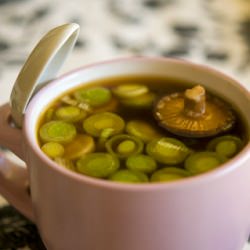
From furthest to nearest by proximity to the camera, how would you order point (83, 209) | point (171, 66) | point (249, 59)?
point (249, 59), point (171, 66), point (83, 209)

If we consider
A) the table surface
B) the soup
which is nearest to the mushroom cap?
the soup

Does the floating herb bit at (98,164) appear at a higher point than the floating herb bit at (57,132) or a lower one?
higher

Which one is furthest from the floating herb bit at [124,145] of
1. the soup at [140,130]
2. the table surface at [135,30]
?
the table surface at [135,30]

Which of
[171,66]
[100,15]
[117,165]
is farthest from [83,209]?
[100,15]

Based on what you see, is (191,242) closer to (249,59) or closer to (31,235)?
(31,235)

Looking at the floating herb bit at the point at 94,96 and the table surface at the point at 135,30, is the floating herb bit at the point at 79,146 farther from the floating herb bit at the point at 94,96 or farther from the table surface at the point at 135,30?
the table surface at the point at 135,30

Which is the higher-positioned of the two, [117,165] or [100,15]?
[117,165]
